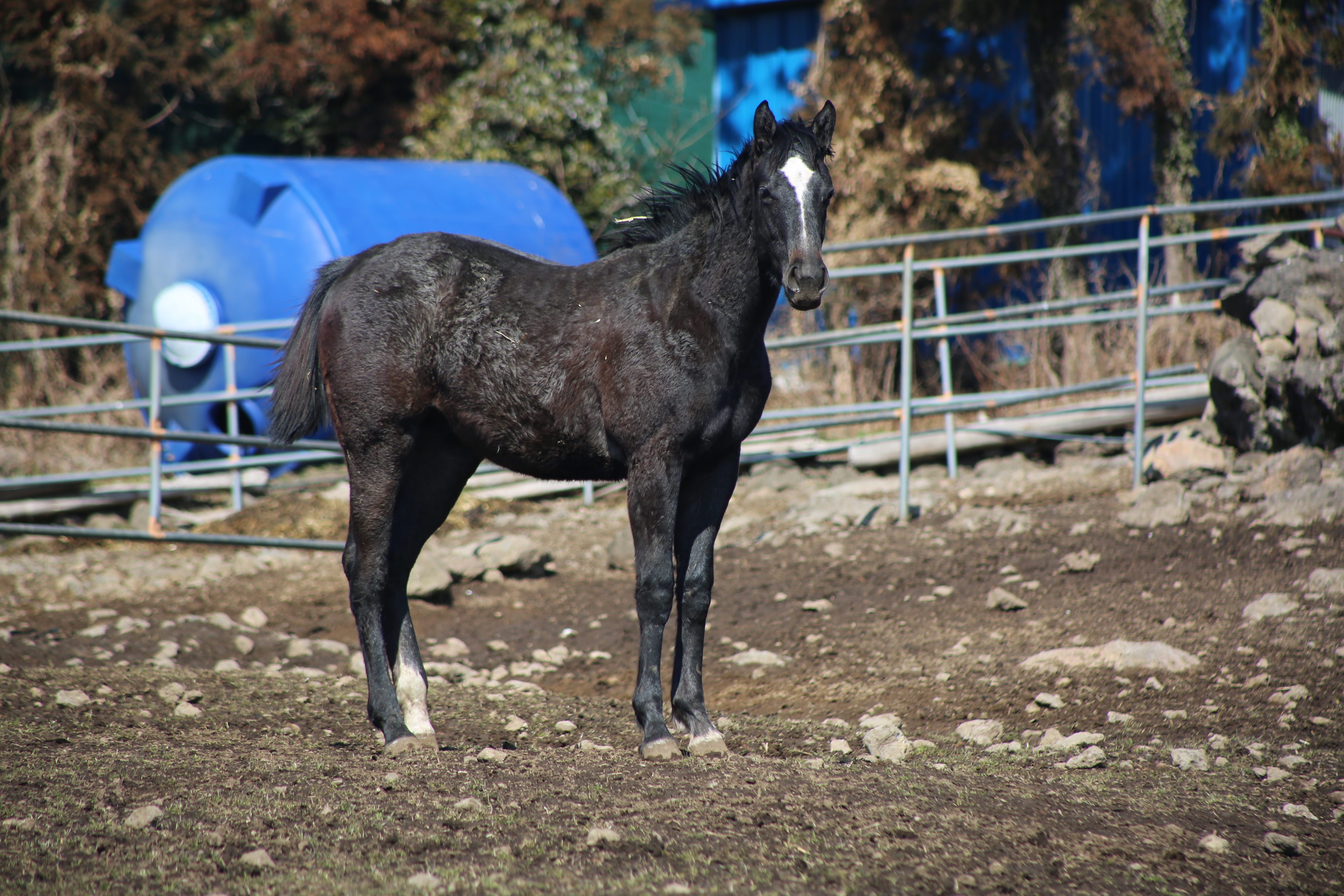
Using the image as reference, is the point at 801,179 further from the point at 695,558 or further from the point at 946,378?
the point at 946,378

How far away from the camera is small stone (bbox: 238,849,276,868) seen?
2.56m

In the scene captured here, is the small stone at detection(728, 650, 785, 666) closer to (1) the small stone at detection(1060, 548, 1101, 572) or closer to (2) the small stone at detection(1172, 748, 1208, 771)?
(1) the small stone at detection(1060, 548, 1101, 572)

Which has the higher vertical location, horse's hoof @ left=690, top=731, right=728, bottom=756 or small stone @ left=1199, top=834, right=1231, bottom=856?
small stone @ left=1199, top=834, right=1231, bottom=856

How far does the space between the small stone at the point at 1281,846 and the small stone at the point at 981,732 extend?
1.17 meters

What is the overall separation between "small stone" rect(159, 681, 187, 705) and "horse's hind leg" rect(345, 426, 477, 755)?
87 cm

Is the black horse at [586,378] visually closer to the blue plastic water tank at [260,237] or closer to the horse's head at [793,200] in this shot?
the horse's head at [793,200]

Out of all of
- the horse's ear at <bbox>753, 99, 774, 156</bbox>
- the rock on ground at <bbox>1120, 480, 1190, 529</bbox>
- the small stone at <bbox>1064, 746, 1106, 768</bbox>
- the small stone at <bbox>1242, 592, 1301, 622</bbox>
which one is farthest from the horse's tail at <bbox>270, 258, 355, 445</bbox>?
the rock on ground at <bbox>1120, 480, 1190, 529</bbox>

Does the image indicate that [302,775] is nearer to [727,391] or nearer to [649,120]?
[727,391]

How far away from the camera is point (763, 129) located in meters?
3.50

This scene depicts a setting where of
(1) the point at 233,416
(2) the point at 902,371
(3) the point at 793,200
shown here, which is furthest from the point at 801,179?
(1) the point at 233,416

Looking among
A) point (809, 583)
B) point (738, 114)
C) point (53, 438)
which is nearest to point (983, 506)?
point (809, 583)

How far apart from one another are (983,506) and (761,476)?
6.95ft

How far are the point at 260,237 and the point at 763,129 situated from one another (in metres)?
7.34

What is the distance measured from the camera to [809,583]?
20.2 ft
